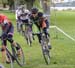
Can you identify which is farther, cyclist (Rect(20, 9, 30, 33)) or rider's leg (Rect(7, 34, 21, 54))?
cyclist (Rect(20, 9, 30, 33))

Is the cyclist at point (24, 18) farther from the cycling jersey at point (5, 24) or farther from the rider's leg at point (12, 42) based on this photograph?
the cycling jersey at point (5, 24)

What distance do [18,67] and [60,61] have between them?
6.27 feet

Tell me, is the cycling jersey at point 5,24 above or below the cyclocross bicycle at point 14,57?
above

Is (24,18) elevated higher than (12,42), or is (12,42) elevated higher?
(12,42)

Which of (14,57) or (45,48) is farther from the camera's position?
(45,48)

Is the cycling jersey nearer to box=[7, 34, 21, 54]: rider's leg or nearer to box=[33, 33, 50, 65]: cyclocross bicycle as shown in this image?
box=[7, 34, 21, 54]: rider's leg

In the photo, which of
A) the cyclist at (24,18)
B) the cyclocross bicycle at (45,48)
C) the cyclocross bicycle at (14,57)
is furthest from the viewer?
the cyclist at (24,18)

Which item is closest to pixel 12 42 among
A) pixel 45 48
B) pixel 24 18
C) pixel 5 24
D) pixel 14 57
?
pixel 14 57

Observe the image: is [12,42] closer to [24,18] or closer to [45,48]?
[45,48]

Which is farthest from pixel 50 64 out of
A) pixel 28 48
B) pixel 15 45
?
pixel 28 48

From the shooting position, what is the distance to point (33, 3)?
45.6 m

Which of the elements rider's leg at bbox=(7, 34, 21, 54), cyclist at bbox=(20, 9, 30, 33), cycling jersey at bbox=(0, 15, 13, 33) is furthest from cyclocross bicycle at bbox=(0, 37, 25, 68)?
cyclist at bbox=(20, 9, 30, 33)

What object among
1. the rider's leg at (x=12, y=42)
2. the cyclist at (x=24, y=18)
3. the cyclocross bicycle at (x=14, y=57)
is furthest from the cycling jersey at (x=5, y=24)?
the cyclist at (x=24, y=18)

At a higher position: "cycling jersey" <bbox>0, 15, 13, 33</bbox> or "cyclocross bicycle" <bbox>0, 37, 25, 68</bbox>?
"cycling jersey" <bbox>0, 15, 13, 33</bbox>
